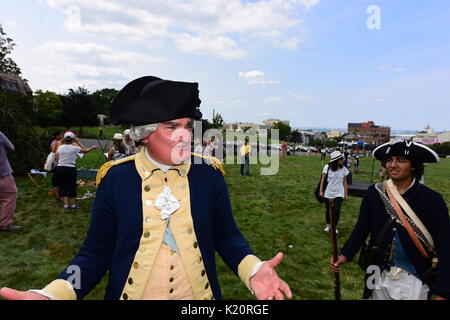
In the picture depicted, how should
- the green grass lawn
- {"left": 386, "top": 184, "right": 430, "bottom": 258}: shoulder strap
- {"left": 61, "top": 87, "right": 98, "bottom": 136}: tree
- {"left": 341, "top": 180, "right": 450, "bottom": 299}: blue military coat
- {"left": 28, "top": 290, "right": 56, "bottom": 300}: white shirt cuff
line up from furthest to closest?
{"left": 61, "top": 87, "right": 98, "bottom": 136}: tree < the green grass lawn < {"left": 386, "top": 184, "right": 430, "bottom": 258}: shoulder strap < {"left": 341, "top": 180, "right": 450, "bottom": 299}: blue military coat < {"left": 28, "top": 290, "right": 56, "bottom": 300}: white shirt cuff

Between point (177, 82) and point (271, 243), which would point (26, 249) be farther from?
point (177, 82)

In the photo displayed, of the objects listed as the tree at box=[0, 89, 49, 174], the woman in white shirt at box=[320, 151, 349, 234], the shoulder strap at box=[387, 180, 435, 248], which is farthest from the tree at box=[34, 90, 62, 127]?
the shoulder strap at box=[387, 180, 435, 248]

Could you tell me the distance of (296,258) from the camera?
Result: 511 cm

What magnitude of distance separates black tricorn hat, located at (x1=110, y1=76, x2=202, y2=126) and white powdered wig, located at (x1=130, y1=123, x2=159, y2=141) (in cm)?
5

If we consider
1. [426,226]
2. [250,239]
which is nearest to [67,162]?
[250,239]

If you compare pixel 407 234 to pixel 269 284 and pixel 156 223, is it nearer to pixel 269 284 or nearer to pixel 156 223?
pixel 269 284

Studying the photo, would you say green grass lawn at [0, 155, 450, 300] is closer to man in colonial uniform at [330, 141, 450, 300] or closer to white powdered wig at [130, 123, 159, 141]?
man in colonial uniform at [330, 141, 450, 300]

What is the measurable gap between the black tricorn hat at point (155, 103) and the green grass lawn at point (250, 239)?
307cm

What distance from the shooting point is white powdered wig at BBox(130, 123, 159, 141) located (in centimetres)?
163

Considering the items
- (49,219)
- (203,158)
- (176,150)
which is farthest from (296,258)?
(49,219)

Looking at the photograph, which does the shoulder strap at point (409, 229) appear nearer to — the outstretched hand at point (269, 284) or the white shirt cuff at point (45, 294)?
the outstretched hand at point (269, 284)

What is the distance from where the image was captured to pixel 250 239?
5926mm

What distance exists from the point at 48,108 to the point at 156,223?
61201mm
